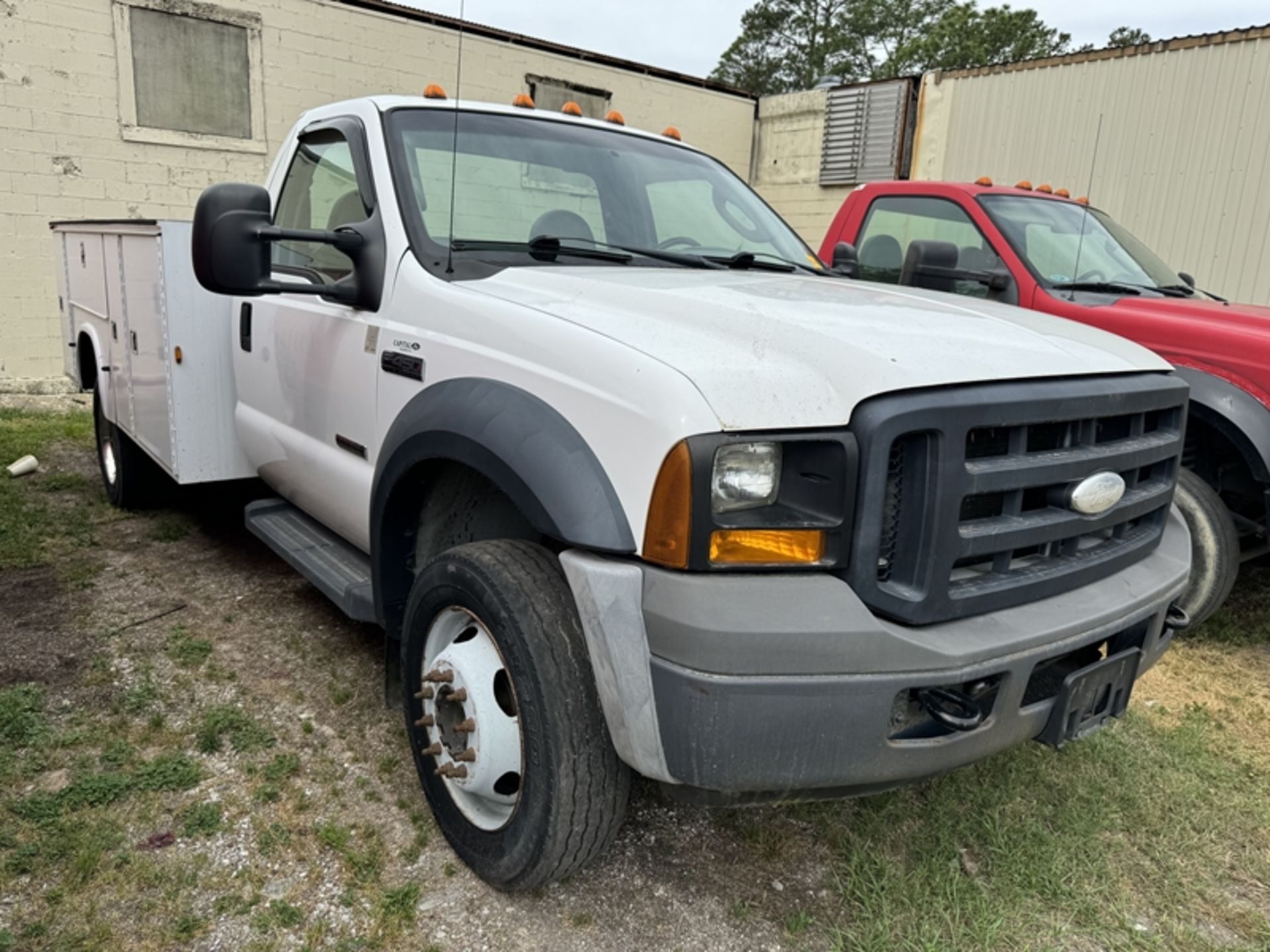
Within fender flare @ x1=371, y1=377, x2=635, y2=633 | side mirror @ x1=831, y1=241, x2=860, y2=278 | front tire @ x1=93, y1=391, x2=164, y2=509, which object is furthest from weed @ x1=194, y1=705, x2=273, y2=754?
A: side mirror @ x1=831, y1=241, x2=860, y2=278

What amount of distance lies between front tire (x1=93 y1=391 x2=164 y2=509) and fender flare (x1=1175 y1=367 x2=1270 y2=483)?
17.2 feet

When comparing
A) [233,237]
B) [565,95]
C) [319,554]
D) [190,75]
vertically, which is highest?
[565,95]

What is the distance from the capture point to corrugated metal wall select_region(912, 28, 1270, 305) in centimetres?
927

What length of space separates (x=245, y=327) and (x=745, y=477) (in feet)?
9.24

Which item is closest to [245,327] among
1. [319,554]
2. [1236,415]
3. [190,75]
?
[319,554]

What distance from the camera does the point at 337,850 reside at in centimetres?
253

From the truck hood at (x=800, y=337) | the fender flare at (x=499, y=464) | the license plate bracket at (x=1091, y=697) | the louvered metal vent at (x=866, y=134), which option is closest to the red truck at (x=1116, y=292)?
the truck hood at (x=800, y=337)

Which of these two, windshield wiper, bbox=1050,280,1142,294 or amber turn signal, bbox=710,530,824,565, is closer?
Answer: amber turn signal, bbox=710,530,824,565

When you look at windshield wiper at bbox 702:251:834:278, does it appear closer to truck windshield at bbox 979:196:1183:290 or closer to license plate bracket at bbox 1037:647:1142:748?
license plate bracket at bbox 1037:647:1142:748

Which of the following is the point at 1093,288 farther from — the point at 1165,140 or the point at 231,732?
the point at 1165,140

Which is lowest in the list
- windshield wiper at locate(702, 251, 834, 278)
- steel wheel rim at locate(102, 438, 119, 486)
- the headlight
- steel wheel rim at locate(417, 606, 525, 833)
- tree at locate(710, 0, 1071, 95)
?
steel wheel rim at locate(102, 438, 119, 486)

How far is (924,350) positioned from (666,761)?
1.04 m

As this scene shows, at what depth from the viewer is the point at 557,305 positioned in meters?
2.34

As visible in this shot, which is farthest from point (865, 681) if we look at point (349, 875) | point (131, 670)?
point (131, 670)
